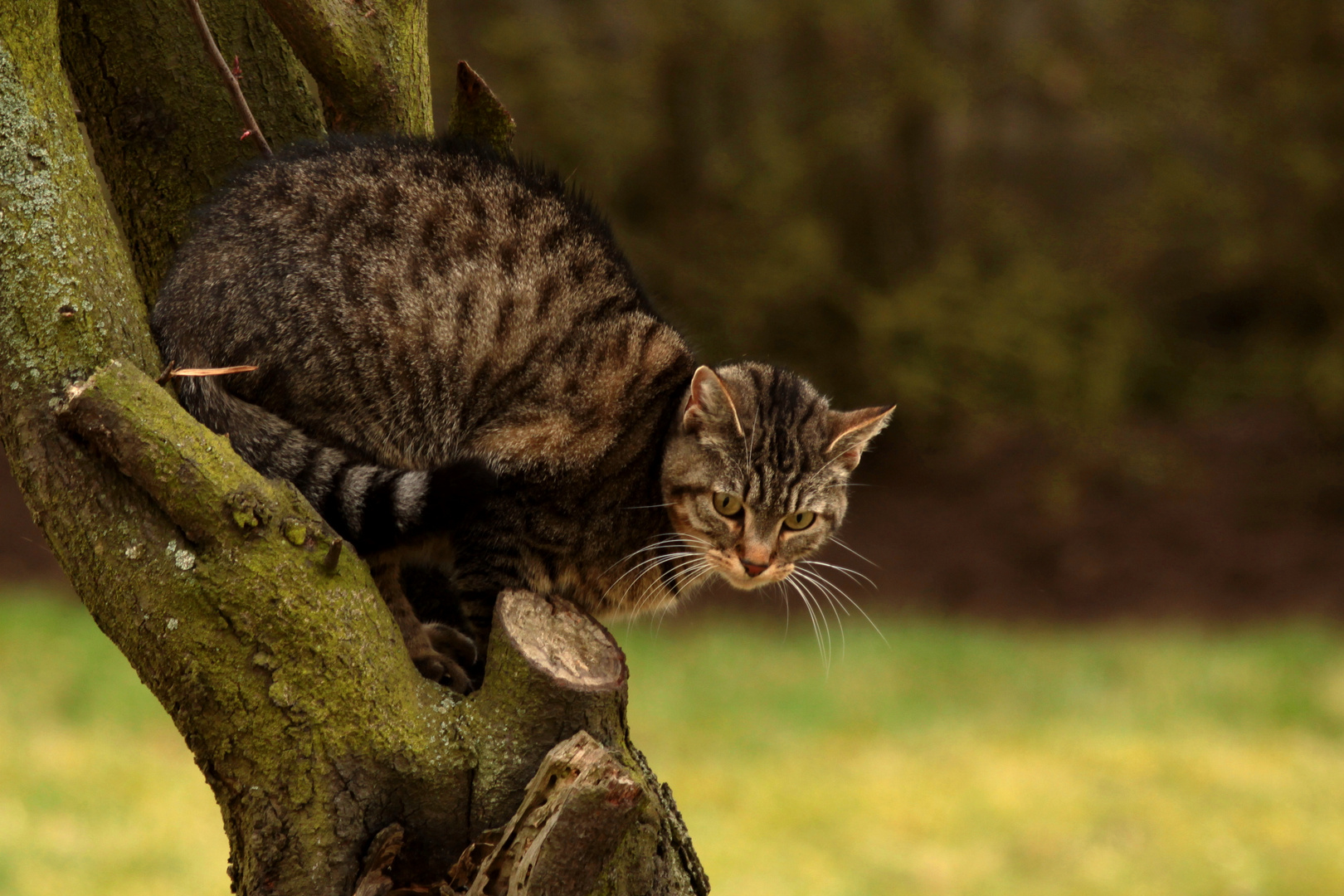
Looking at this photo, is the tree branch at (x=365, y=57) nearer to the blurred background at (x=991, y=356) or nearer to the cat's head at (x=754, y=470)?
the cat's head at (x=754, y=470)

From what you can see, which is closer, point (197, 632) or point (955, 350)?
point (197, 632)

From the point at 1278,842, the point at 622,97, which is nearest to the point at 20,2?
the point at 1278,842

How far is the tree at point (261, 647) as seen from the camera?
1734mm

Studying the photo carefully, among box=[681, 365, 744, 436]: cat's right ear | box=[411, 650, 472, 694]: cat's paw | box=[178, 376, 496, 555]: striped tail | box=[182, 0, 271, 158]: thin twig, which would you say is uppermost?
box=[681, 365, 744, 436]: cat's right ear

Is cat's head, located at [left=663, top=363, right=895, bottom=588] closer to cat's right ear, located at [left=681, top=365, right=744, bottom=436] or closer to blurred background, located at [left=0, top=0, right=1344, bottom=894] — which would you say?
cat's right ear, located at [left=681, top=365, right=744, bottom=436]

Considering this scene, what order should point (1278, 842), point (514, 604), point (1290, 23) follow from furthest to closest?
point (1290, 23) < point (1278, 842) < point (514, 604)

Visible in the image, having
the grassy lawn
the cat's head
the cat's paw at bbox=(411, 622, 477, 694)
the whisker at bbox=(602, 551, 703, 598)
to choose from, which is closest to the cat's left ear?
the cat's head

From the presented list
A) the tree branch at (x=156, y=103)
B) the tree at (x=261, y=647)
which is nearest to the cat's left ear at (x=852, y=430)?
the tree at (x=261, y=647)

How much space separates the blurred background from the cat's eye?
269 cm

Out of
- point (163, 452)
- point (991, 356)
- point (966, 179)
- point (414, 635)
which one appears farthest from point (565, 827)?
point (966, 179)

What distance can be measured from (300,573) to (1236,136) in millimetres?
9612

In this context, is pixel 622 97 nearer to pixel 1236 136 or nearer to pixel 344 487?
pixel 1236 136

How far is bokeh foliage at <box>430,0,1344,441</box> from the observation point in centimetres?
885

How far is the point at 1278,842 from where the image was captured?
4.65 metres
